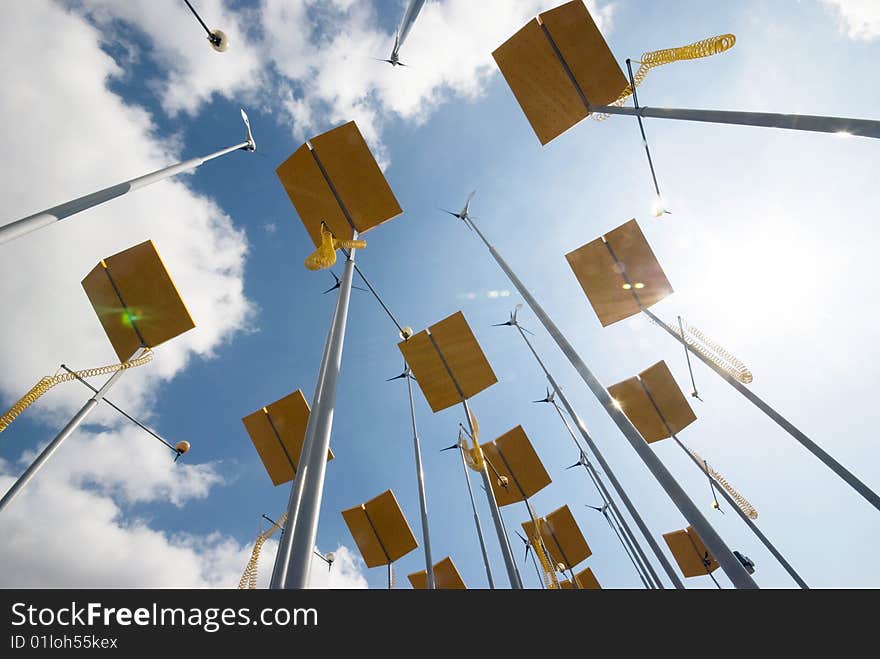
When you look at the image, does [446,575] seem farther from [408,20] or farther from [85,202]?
[408,20]

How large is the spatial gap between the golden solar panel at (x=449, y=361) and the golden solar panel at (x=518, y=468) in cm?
354

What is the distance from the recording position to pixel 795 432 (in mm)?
8773

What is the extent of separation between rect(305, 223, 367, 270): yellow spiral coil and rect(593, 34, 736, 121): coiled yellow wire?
21.1 ft

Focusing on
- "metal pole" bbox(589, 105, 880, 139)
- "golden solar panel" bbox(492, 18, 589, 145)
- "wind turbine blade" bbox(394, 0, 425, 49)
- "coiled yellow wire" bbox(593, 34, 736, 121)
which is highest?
"golden solar panel" bbox(492, 18, 589, 145)

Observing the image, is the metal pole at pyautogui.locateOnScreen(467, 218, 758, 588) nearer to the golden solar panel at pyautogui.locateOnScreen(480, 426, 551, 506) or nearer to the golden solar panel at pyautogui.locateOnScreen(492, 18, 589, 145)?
the golden solar panel at pyautogui.locateOnScreen(492, 18, 589, 145)

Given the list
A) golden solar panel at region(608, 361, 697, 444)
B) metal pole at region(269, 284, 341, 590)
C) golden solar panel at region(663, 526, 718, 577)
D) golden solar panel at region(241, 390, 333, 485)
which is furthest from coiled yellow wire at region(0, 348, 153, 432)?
golden solar panel at region(663, 526, 718, 577)

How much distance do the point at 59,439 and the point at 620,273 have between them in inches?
591

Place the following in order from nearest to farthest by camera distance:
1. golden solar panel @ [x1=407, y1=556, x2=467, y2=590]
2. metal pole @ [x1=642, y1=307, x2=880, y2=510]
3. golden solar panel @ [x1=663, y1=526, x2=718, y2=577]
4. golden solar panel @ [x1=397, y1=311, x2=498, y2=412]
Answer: metal pole @ [x1=642, y1=307, x2=880, y2=510] < golden solar panel @ [x1=397, y1=311, x2=498, y2=412] < golden solar panel @ [x1=663, y1=526, x2=718, y2=577] < golden solar panel @ [x1=407, y1=556, x2=467, y2=590]

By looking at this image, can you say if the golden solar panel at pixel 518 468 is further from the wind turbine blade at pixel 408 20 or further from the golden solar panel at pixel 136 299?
the wind turbine blade at pixel 408 20

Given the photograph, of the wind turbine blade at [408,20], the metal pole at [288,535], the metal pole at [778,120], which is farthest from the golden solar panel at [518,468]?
the wind turbine blade at [408,20]

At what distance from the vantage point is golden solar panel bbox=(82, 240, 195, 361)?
9.95m

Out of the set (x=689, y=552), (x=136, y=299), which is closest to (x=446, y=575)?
(x=689, y=552)

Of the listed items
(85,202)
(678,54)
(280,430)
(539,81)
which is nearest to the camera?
(85,202)
